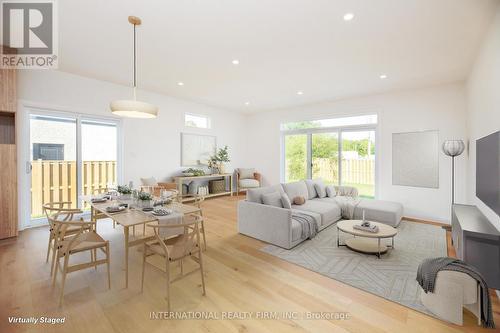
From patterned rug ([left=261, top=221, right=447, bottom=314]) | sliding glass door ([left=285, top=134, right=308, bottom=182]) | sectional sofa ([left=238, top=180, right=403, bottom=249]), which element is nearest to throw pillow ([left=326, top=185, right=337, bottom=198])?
sectional sofa ([left=238, top=180, right=403, bottom=249])

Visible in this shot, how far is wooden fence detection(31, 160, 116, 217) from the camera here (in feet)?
13.5

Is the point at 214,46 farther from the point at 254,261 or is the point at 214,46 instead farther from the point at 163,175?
the point at 163,175

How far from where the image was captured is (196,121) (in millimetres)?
6766

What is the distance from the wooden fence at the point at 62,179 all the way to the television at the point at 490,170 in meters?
6.27

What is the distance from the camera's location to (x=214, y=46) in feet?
10.5

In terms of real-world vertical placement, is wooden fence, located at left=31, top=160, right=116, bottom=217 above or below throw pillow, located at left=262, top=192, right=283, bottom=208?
above

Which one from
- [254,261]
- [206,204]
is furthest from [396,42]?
[206,204]

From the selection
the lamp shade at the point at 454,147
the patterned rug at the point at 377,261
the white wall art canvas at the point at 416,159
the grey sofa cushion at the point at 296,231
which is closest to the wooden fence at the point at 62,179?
the patterned rug at the point at 377,261

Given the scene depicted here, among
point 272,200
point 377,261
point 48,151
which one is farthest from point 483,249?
point 48,151

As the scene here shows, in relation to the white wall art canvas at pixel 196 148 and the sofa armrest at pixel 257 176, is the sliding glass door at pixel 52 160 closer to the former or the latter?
the white wall art canvas at pixel 196 148

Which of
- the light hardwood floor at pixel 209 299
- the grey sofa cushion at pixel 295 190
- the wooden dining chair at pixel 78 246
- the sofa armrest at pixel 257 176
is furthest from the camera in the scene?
the sofa armrest at pixel 257 176

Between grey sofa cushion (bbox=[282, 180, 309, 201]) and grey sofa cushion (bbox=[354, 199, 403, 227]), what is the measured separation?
108 cm

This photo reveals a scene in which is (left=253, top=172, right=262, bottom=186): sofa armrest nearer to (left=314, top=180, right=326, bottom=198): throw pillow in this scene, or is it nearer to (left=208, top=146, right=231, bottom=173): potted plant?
(left=208, top=146, right=231, bottom=173): potted plant

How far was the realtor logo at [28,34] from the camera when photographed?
96.3 inches
